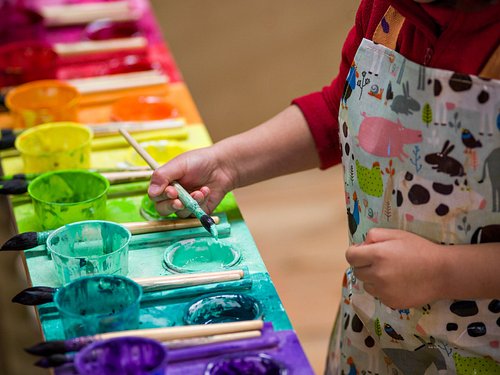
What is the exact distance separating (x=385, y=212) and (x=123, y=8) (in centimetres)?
125

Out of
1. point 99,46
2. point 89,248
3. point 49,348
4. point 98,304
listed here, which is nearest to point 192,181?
point 89,248

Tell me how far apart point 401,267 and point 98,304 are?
380mm

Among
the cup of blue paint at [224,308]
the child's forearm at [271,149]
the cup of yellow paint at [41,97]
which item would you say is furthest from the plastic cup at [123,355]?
the cup of yellow paint at [41,97]

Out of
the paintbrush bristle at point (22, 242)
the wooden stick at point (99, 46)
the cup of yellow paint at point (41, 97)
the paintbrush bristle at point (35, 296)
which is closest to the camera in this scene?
the paintbrush bristle at point (35, 296)

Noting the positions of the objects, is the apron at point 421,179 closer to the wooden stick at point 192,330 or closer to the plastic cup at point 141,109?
the wooden stick at point 192,330

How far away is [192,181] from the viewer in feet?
3.99

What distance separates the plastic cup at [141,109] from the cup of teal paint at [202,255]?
51 centimetres

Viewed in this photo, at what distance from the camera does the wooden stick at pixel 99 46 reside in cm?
184

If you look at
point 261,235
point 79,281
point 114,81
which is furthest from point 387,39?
point 261,235

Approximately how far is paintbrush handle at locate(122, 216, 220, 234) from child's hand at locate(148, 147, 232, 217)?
16mm

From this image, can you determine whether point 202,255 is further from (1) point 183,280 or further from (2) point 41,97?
(2) point 41,97

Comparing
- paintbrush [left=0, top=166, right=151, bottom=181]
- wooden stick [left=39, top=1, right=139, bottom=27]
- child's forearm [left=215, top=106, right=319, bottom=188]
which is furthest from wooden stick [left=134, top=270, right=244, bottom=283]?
wooden stick [left=39, top=1, right=139, bottom=27]

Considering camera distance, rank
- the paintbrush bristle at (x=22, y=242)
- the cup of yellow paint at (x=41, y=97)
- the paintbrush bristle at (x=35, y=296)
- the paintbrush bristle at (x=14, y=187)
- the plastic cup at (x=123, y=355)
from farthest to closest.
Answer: the cup of yellow paint at (x=41, y=97) < the paintbrush bristle at (x=14, y=187) < the paintbrush bristle at (x=22, y=242) < the paintbrush bristle at (x=35, y=296) < the plastic cup at (x=123, y=355)

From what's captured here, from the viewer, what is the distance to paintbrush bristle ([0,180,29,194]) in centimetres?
124
